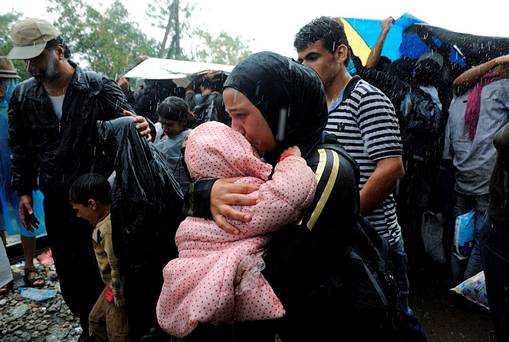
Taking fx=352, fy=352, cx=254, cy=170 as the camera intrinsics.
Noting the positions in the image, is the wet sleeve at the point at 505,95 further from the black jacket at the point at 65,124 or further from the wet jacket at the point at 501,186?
the black jacket at the point at 65,124

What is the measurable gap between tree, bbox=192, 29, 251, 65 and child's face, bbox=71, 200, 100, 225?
44.1 m

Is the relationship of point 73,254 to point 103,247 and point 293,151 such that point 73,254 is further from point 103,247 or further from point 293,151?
point 293,151

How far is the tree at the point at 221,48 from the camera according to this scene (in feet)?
149

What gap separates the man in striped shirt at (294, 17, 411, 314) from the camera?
1.75 metres

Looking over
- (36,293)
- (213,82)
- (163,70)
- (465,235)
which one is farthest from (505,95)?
(163,70)

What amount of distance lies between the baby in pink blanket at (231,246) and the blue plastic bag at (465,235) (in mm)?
2763

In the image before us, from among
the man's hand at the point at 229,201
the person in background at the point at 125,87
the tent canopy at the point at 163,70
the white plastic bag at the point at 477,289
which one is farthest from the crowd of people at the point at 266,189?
the person in background at the point at 125,87

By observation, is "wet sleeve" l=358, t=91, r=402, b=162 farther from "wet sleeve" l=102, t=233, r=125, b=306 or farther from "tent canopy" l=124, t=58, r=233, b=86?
"tent canopy" l=124, t=58, r=233, b=86

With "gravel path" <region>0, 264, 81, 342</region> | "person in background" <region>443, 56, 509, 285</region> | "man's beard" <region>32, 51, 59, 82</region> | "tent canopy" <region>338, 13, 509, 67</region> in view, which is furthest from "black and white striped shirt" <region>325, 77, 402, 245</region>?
"gravel path" <region>0, 264, 81, 342</region>

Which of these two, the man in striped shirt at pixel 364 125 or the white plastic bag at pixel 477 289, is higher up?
the man in striped shirt at pixel 364 125

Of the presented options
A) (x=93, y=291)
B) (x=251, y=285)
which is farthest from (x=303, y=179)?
(x=93, y=291)

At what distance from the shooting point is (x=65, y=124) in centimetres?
246

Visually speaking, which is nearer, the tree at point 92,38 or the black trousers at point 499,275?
the black trousers at point 499,275

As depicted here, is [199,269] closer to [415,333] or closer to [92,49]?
[415,333]
